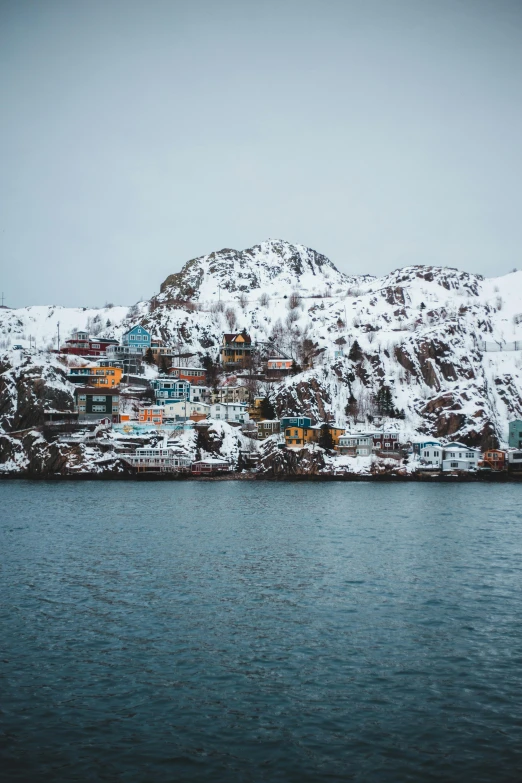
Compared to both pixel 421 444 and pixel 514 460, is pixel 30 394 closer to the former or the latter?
pixel 421 444

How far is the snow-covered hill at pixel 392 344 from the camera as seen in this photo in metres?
132

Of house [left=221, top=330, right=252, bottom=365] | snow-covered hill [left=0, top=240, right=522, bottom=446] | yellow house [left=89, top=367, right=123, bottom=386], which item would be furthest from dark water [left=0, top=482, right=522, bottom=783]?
house [left=221, top=330, right=252, bottom=365]

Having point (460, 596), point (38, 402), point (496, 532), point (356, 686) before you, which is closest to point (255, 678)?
point (356, 686)

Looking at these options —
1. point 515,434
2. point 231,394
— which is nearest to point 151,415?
point 231,394

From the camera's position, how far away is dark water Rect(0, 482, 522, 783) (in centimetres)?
1691

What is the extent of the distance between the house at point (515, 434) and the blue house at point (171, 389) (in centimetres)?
6164

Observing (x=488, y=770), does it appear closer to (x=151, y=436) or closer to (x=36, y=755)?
(x=36, y=755)

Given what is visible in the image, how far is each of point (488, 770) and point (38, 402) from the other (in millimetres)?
118190

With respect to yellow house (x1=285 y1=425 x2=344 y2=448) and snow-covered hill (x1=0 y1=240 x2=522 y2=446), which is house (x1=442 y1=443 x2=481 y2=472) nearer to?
snow-covered hill (x1=0 y1=240 x2=522 y2=446)

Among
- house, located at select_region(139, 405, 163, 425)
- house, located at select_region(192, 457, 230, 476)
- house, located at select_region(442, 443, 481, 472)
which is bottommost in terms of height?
house, located at select_region(192, 457, 230, 476)

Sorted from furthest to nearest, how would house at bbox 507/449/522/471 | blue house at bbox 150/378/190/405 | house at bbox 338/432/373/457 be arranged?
1. blue house at bbox 150/378/190/405
2. house at bbox 338/432/373/457
3. house at bbox 507/449/522/471

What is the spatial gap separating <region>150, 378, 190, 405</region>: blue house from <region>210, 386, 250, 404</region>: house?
614 centimetres

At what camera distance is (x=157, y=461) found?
114000 mm

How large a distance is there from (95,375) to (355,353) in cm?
5456
